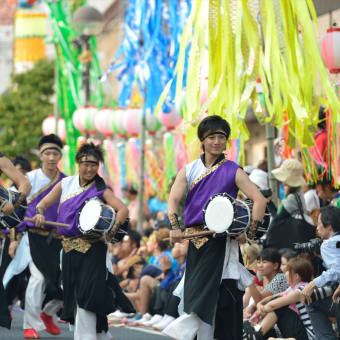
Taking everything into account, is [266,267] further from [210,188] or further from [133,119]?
[133,119]

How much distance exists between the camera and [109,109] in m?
19.5

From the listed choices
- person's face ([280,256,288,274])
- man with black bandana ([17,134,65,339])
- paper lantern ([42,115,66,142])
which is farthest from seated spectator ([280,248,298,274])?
paper lantern ([42,115,66,142])

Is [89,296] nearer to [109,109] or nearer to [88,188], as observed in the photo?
[88,188]

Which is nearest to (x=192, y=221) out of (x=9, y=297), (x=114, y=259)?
(x=9, y=297)

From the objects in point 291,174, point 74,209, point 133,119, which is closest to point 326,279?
point 74,209

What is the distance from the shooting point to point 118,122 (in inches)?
744

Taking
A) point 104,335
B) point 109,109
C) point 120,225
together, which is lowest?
point 104,335

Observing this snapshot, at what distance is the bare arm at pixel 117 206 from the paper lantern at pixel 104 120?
368 inches

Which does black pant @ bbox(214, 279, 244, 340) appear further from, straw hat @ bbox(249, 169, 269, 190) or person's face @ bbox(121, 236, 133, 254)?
person's face @ bbox(121, 236, 133, 254)

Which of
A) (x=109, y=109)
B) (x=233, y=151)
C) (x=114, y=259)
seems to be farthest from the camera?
(x=109, y=109)

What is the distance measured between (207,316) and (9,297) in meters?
4.51

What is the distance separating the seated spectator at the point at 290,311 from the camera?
9.58 meters

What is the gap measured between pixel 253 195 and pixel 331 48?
3402 millimetres

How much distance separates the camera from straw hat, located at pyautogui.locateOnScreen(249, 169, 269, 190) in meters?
12.0
